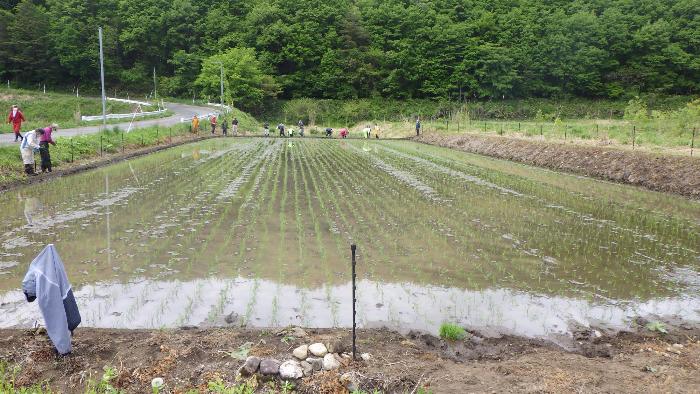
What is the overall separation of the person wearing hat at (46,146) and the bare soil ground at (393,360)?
10.9 meters

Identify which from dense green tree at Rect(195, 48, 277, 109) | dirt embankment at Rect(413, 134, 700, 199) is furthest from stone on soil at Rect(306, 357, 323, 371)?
dense green tree at Rect(195, 48, 277, 109)

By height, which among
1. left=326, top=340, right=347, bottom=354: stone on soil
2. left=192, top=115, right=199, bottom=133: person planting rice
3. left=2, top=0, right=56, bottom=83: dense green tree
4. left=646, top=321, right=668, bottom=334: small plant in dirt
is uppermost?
left=2, top=0, right=56, bottom=83: dense green tree

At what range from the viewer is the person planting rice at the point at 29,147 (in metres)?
13.1

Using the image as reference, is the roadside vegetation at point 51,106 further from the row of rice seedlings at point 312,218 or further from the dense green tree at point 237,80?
the row of rice seedlings at point 312,218

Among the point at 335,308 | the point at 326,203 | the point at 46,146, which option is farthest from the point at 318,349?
the point at 46,146

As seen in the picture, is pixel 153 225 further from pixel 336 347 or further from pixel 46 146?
pixel 46 146

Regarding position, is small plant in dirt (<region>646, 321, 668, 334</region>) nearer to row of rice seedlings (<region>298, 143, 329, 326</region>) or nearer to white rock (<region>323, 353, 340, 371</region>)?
white rock (<region>323, 353, 340, 371</region>)

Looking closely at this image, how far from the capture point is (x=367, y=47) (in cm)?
6238

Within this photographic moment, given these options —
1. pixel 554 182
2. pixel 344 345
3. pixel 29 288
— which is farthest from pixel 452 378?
pixel 554 182

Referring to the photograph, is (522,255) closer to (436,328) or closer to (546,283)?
(546,283)

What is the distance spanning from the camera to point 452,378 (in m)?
3.90

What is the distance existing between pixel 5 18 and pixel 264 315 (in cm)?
7047

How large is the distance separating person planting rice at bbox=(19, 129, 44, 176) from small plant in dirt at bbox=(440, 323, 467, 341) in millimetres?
12923

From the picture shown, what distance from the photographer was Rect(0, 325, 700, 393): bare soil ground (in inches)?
150
